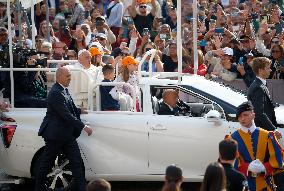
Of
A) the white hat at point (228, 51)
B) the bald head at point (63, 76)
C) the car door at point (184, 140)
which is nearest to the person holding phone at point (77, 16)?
the white hat at point (228, 51)

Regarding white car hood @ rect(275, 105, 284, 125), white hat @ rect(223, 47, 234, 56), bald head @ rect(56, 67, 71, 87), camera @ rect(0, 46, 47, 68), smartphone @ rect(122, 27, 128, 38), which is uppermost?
smartphone @ rect(122, 27, 128, 38)

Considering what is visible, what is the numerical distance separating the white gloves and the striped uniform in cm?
18

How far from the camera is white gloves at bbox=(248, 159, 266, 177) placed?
9.52 meters

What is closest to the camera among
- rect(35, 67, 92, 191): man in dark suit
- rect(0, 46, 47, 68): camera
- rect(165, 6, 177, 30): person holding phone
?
rect(35, 67, 92, 191): man in dark suit

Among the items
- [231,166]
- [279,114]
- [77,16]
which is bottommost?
[231,166]

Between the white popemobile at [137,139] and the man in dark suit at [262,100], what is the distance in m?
0.52

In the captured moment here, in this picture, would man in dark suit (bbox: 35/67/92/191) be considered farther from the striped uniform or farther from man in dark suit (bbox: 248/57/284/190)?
the striped uniform

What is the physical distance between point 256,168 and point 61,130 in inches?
128

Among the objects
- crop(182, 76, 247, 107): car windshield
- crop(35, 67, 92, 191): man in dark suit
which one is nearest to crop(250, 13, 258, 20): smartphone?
crop(182, 76, 247, 107): car windshield

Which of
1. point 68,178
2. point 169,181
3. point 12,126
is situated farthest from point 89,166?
point 169,181

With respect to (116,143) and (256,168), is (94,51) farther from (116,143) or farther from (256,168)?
(256,168)

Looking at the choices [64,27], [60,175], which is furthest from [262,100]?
[64,27]

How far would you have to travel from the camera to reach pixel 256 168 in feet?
31.2

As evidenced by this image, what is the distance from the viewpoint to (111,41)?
20.9m
